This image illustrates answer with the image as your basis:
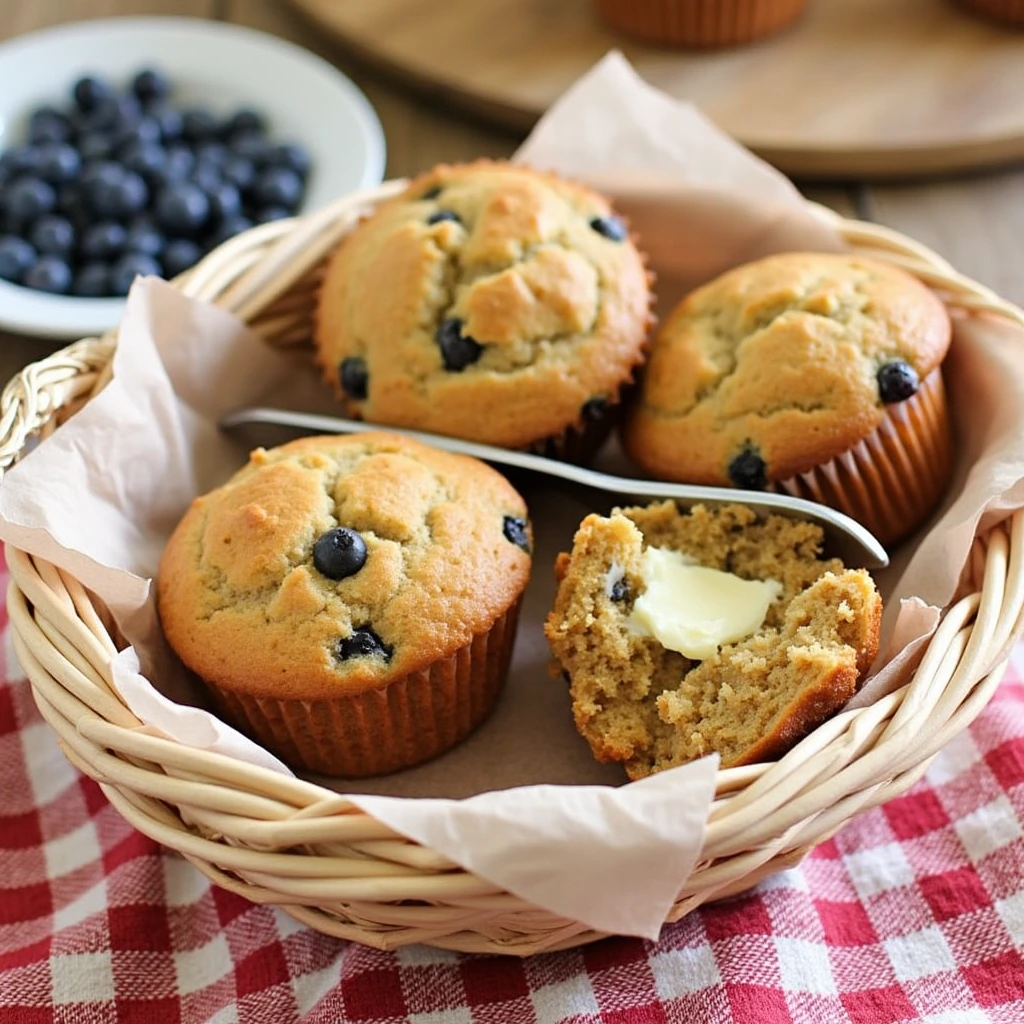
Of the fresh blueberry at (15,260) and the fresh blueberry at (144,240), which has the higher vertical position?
the fresh blueberry at (144,240)

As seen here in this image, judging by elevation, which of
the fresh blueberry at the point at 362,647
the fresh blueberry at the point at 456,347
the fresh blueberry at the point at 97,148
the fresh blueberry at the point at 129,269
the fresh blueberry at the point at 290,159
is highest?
the fresh blueberry at the point at 456,347

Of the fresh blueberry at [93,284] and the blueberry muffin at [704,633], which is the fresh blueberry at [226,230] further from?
the blueberry muffin at [704,633]

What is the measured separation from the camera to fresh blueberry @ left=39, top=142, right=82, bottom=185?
3.27 meters

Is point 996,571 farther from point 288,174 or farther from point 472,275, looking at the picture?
point 288,174

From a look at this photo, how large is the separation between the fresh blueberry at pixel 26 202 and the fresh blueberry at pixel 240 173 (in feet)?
1.52

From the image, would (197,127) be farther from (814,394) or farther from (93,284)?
(814,394)

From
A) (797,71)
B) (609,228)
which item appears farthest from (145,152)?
(797,71)

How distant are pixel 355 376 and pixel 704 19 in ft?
6.70

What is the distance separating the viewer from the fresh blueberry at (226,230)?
316 centimetres

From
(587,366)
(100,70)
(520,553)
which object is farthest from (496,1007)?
(100,70)

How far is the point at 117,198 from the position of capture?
3145 mm

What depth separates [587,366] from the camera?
2199 millimetres

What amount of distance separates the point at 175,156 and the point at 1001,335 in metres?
2.22

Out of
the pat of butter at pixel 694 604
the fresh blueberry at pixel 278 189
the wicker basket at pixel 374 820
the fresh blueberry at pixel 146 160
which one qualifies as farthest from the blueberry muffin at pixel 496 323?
the fresh blueberry at pixel 146 160
